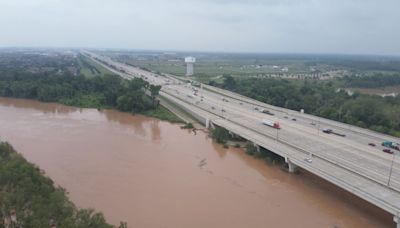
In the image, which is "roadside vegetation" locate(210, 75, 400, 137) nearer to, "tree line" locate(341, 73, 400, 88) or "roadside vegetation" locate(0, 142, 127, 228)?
"tree line" locate(341, 73, 400, 88)

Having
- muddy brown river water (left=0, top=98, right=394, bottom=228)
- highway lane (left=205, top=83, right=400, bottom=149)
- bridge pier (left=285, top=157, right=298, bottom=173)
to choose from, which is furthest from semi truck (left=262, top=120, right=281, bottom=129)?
bridge pier (left=285, top=157, right=298, bottom=173)

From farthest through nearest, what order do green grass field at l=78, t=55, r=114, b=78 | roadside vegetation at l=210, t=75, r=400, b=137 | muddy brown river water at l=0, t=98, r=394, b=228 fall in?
green grass field at l=78, t=55, r=114, b=78 < roadside vegetation at l=210, t=75, r=400, b=137 < muddy brown river water at l=0, t=98, r=394, b=228

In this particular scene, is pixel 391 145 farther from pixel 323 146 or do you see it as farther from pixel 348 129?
pixel 348 129

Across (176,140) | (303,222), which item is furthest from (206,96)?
(303,222)

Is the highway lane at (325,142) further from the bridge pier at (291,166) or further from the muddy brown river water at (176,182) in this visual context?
the muddy brown river water at (176,182)

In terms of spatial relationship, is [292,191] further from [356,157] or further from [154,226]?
[154,226]

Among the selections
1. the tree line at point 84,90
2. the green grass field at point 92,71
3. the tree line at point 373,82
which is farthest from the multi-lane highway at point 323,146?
the tree line at point 373,82

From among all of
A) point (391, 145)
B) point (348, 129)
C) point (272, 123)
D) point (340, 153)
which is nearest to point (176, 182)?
point (340, 153)
